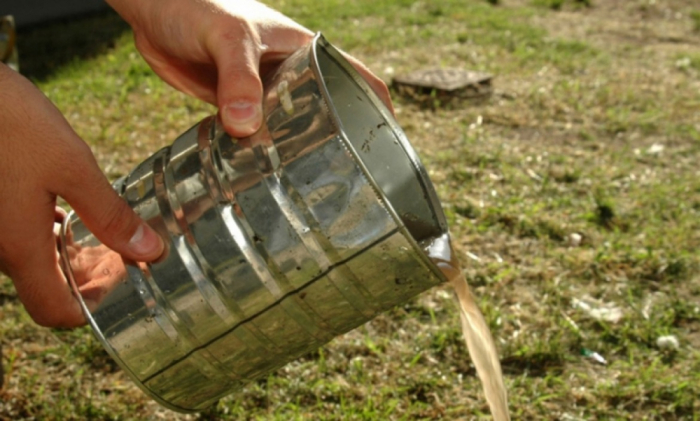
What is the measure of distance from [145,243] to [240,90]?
36cm

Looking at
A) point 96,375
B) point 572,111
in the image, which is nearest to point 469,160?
point 572,111

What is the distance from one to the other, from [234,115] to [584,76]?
4181 mm

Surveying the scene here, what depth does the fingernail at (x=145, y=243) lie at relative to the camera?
1.64 m

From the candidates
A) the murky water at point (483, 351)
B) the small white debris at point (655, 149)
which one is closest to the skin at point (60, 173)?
the murky water at point (483, 351)

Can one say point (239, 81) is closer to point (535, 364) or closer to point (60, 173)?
point (60, 173)

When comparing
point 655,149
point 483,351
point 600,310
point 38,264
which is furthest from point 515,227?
point 38,264

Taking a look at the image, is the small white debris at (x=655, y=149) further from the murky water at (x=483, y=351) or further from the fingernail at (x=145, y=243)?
the fingernail at (x=145, y=243)

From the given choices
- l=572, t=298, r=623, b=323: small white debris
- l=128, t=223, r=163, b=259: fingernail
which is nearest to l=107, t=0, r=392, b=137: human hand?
l=128, t=223, r=163, b=259: fingernail

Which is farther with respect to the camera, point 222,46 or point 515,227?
point 515,227

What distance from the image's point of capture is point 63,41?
20.4ft

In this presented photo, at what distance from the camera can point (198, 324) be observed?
66.1 inches

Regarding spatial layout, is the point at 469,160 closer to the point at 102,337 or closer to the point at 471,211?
the point at 471,211

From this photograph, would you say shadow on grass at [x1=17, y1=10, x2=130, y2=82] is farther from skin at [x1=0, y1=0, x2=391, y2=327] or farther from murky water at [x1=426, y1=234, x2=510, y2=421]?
murky water at [x1=426, y1=234, x2=510, y2=421]

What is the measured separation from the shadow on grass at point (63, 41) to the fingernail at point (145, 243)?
415cm
